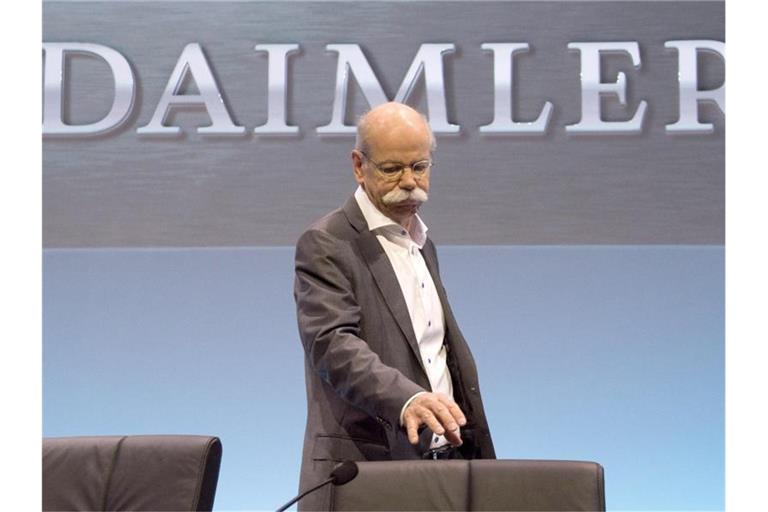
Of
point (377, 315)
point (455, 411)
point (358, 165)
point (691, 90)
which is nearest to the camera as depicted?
point (455, 411)

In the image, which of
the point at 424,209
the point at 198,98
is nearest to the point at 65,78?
the point at 198,98

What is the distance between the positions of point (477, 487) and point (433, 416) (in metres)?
0.18

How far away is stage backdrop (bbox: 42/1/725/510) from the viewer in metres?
3.97

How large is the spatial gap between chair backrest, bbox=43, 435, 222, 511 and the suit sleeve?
34 centimetres

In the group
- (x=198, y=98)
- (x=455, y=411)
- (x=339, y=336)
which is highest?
(x=198, y=98)

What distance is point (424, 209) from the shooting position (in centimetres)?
399

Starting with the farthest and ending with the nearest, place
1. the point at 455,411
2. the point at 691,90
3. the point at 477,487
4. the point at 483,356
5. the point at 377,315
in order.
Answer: the point at 483,356
the point at 691,90
the point at 377,315
the point at 455,411
the point at 477,487

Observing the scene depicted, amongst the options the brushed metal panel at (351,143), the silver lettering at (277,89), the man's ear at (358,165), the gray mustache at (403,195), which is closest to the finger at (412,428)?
the gray mustache at (403,195)

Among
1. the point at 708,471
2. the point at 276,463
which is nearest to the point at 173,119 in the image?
the point at 276,463

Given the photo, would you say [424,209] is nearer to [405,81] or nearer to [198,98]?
[405,81]

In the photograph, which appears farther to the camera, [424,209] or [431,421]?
[424,209]

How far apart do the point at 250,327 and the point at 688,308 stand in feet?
5.10

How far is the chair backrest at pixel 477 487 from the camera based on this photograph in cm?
178
